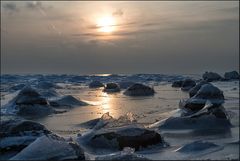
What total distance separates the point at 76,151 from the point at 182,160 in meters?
1.74

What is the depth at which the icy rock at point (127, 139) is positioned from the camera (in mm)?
7672

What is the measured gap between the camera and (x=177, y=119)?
33.7ft

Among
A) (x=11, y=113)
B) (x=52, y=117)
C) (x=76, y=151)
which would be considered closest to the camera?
(x=76, y=151)

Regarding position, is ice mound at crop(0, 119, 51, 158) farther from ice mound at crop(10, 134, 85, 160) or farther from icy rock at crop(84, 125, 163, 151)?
icy rock at crop(84, 125, 163, 151)

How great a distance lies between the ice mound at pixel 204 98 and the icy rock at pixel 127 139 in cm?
433

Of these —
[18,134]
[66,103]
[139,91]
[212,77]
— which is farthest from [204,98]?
[212,77]

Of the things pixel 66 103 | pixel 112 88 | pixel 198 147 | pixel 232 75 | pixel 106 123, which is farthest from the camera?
pixel 232 75

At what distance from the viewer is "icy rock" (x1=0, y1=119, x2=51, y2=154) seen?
7.69 m

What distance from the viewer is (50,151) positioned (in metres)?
6.48

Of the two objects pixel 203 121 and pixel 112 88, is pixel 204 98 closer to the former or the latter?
pixel 203 121

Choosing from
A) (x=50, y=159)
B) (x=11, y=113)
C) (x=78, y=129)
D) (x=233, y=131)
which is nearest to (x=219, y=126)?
(x=233, y=131)

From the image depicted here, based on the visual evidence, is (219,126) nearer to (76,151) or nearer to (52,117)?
(76,151)

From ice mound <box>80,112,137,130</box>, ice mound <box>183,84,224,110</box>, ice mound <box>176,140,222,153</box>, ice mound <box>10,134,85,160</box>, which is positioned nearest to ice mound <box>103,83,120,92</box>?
ice mound <box>183,84,224,110</box>

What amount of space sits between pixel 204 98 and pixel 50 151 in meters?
7.19
